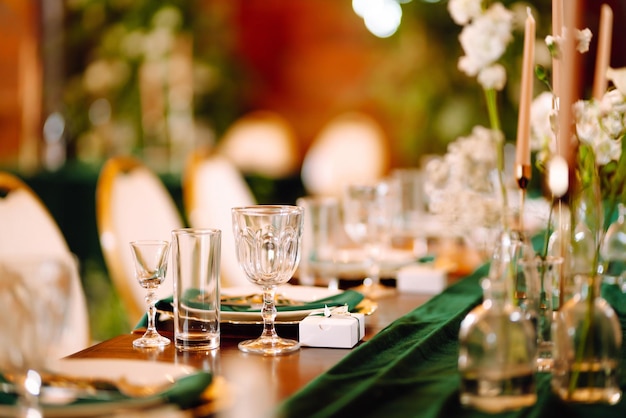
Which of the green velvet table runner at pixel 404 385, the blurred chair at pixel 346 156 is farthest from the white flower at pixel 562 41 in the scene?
the blurred chair at pixel 346 156

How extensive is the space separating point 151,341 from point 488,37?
2.07 feet

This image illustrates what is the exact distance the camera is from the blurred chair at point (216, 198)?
2.51 meters

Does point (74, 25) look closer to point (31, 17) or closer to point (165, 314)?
point (31, 17)

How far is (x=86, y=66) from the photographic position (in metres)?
6.87

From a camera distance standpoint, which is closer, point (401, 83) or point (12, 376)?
point (12, 376)

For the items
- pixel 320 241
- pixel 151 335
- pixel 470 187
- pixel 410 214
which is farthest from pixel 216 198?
pixel 151 335

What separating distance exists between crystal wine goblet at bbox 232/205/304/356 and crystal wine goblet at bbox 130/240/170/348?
12cm

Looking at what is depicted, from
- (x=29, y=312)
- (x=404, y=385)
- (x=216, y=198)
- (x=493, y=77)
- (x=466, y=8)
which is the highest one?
(x=466, y=8)

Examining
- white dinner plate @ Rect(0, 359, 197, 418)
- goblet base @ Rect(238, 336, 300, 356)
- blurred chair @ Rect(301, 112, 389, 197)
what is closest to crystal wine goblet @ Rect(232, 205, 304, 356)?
goblet base @ Rect(238, 336, 300, 356)

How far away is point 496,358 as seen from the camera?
0.92 m

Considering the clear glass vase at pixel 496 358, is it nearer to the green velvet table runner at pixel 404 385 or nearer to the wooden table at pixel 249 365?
the green velvet table runner at pixel 404 385

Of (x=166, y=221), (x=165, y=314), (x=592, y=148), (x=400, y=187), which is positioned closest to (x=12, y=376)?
(x=165, y=314)

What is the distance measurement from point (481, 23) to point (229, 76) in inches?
229

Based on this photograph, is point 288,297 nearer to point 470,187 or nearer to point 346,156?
point 470,187
